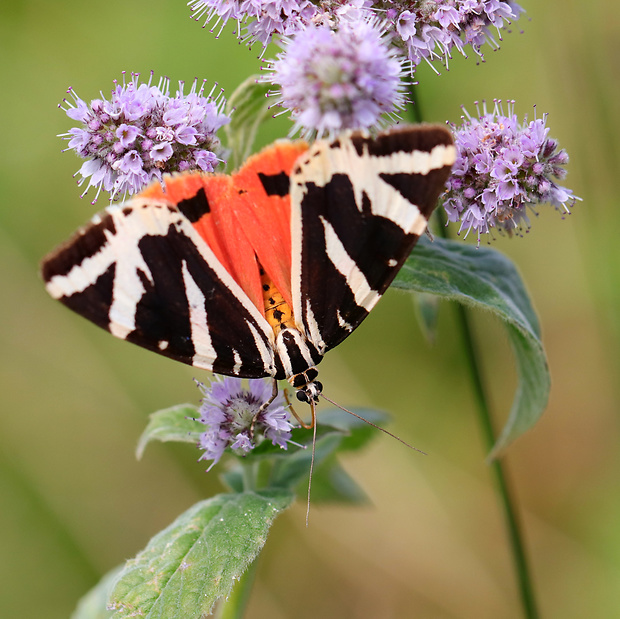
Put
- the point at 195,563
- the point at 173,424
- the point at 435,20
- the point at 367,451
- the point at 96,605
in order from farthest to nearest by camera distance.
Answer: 1. the point at 367,451
2. the point at 96,605
3. the point at 173,424
4. the point at 435,20
5. the point at 195,563

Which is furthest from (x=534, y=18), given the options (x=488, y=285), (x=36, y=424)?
(x=36, y=424)

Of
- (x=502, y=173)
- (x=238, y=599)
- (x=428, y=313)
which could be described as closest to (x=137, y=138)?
(x=502, y=173)

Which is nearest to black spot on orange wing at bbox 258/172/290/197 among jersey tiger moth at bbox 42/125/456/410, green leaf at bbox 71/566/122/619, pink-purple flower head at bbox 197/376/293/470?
jersey tiger moth at bbox 42/125/456/410

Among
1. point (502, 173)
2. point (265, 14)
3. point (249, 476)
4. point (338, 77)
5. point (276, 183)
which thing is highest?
point (265, 14)

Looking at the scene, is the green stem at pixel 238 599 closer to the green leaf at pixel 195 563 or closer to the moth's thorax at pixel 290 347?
the green leaf at pixel 195 563

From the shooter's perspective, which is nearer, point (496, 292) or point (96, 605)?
point (496, 292)

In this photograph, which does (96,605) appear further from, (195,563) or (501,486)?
(501,486)

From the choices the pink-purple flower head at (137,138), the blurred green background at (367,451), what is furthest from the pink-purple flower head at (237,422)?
the blurred green background at (367,451)
